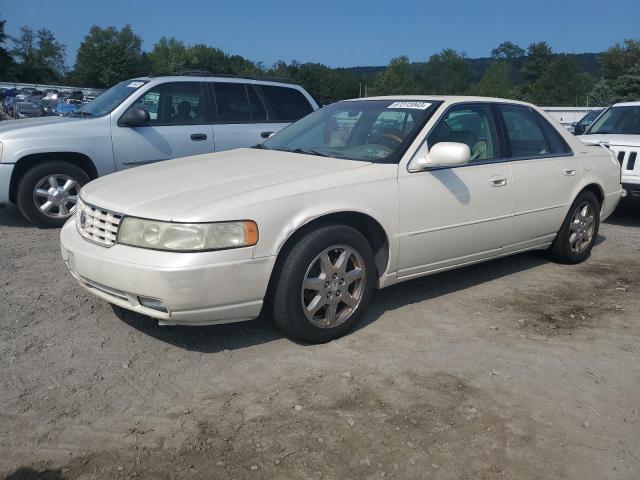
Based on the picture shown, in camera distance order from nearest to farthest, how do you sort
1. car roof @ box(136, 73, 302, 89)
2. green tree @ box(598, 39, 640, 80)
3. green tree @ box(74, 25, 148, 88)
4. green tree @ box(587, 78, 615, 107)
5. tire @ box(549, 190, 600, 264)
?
tire @ box(549, 190, 600, 264) < car roof @ box(136, 73, 302, 89) < green tree @ box(587, 78, 615, 107) < green tree @ box(598, 39, 640, 80) < green tree @ box(74, 25, 148, 88)

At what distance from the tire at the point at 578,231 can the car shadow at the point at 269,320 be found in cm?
32

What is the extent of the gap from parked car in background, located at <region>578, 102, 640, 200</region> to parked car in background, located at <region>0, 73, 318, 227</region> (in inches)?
161

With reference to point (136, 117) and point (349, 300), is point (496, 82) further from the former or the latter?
point (349, 300)

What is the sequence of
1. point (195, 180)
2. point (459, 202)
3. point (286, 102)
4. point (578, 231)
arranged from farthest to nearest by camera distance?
point (286, 102) < point (578, 231) < point (459, 202) < point (195, 180)

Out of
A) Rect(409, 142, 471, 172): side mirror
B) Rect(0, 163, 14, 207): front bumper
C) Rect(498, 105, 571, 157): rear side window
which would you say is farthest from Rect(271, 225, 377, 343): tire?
Rect(0, 163, 14, 207): front bumper

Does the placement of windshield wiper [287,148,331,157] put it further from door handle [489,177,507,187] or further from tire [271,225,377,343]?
door handle [489,177,507,187]

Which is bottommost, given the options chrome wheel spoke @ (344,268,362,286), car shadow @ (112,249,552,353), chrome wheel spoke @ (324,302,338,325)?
car shadow @ (112,249,552,353)

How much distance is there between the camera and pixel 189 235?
10.6ft

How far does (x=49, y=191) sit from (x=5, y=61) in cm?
9615

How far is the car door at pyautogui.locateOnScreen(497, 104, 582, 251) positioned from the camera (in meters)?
4.87

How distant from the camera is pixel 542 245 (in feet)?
17.6

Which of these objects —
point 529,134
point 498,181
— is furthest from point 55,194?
point 529,134

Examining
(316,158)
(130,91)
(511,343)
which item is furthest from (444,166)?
(130,91)

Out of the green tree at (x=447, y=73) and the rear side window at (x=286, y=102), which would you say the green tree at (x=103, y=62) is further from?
the rear side window at (x=286, y=102)
